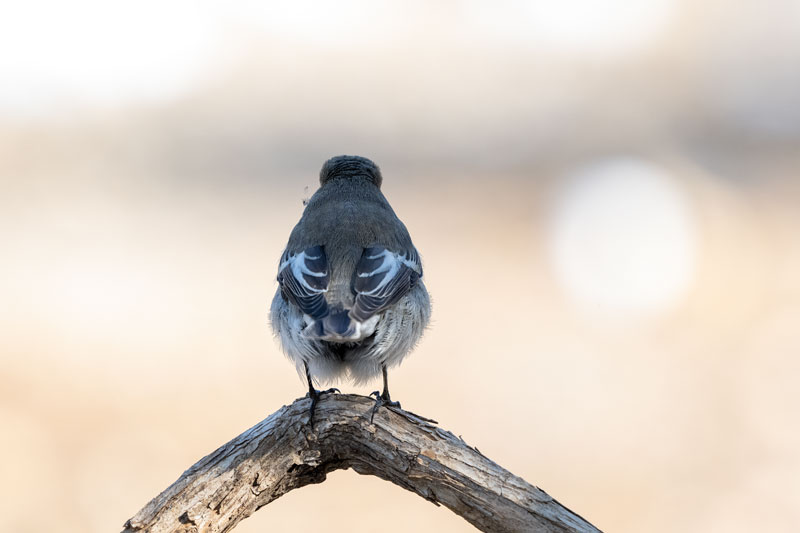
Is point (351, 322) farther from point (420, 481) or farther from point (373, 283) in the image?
point (420, 481)

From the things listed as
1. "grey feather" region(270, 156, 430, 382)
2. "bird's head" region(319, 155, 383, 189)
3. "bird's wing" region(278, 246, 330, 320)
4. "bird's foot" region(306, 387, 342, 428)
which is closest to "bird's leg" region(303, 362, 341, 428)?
"bird's foot" region(306, 387, 342, 428)

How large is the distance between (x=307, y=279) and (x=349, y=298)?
0.26m

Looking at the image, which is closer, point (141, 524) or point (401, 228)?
point (141, 524)

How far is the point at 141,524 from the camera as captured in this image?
10.7ft

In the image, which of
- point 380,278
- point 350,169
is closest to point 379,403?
point 380,278

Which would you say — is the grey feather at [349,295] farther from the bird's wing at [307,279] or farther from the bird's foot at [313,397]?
the bird's foot at [313,397]

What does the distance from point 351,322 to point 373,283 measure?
0.35 metres

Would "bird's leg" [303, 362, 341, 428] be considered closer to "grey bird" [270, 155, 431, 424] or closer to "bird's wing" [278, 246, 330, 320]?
"grey bird" [270, 155, 431, 424]

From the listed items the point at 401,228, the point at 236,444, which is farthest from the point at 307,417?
the point at 401,228

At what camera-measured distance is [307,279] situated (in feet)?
13.0

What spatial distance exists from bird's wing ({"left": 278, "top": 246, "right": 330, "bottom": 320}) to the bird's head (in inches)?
39.8

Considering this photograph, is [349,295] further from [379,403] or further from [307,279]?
[379,403]

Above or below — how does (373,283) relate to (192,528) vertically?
above

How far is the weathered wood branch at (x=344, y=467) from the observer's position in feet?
10.7
